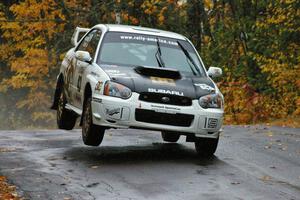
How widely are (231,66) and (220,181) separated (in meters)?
19.0

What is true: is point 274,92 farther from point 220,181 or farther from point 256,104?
point 220,181

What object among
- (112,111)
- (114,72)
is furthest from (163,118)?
(114,72)

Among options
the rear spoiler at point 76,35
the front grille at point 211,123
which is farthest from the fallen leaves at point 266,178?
the rear spoiler at point 76,35

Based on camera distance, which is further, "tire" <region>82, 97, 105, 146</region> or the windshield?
the windshield

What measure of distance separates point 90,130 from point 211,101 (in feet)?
5.75

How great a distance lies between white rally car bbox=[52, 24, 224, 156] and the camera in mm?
9258

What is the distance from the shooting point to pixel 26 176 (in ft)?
26.7

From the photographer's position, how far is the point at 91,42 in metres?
11.6

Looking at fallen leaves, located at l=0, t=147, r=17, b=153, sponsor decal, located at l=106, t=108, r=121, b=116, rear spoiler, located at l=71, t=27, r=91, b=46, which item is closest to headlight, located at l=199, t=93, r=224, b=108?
sponsor decal, located at l=106, t=108, r=121, b=116

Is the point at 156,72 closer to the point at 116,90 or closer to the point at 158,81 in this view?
the point at 158,81

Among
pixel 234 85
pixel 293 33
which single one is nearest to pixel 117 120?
pixel 293 33

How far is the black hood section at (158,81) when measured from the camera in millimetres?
9312

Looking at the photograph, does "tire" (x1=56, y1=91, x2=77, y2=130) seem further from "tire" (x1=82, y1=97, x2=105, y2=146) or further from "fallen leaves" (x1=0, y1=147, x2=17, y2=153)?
"tire" (x1=82, y1=97, x2=105, y2=146)

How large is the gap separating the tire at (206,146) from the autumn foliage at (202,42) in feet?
35.3
